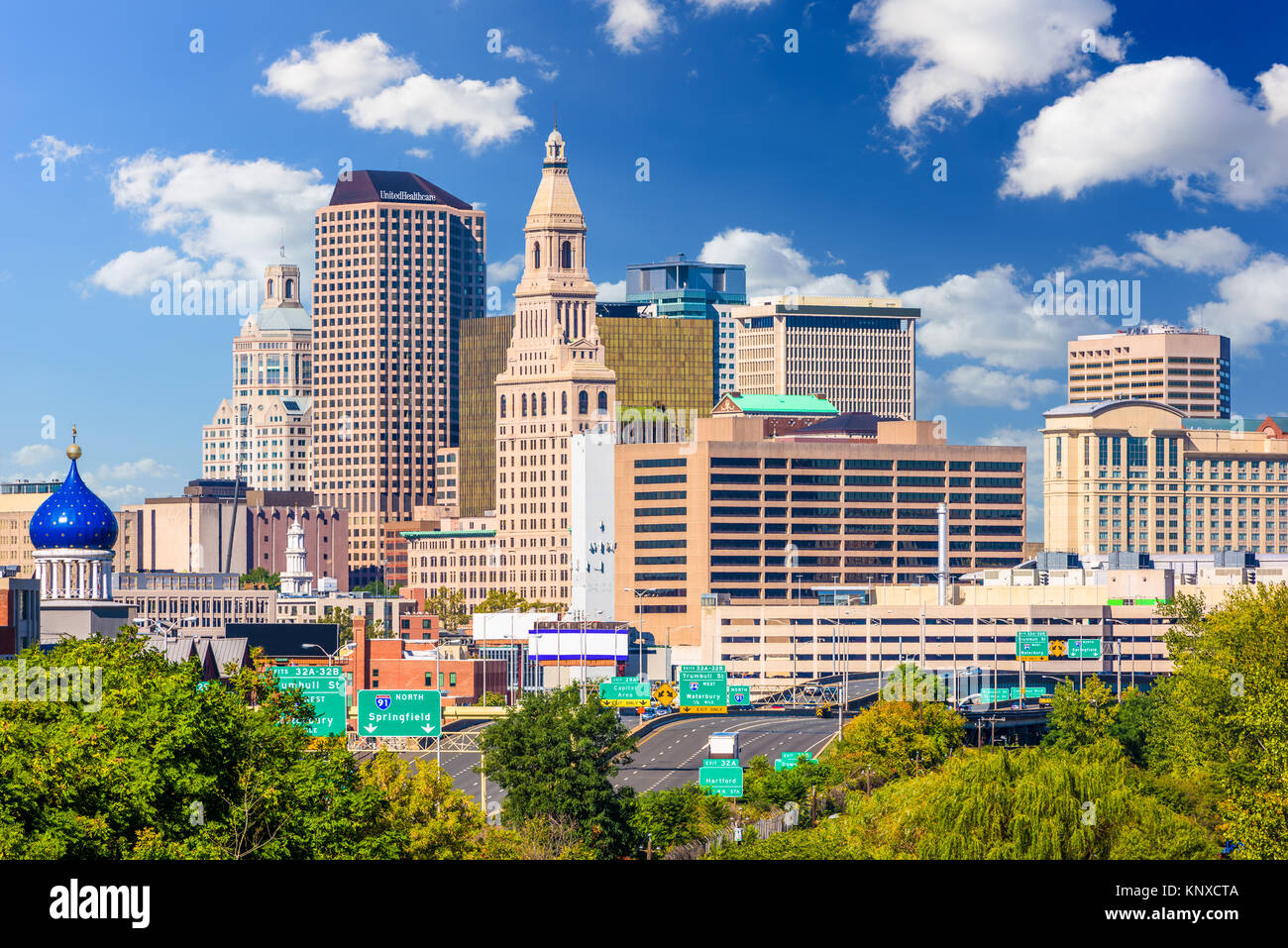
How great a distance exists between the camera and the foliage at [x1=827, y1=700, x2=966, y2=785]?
122812mm

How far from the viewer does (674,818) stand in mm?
93938

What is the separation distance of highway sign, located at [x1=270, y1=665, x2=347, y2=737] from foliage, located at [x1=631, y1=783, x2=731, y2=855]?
47.4 feet

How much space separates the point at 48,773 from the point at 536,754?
4875 cm

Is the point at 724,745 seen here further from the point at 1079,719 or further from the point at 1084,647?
the point at 1084,647

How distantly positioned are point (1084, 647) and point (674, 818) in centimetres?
10743

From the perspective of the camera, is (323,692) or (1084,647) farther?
(1084,647)

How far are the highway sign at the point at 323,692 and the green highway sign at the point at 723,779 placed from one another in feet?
61.6

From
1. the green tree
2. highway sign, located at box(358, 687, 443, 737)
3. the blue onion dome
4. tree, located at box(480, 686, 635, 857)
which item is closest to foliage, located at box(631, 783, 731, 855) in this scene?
tree, located at box(480, 686, 635, 857)

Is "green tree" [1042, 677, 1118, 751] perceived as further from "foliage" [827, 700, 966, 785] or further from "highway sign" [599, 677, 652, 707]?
"highway sign" [599, 677, 652, 707]

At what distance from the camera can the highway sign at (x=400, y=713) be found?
95.7 metres

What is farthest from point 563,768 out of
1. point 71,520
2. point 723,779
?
point 71,520

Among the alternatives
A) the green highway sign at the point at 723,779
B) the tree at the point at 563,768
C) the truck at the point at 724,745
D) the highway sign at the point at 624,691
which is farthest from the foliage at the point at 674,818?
the highway sign at the point at 624,691
